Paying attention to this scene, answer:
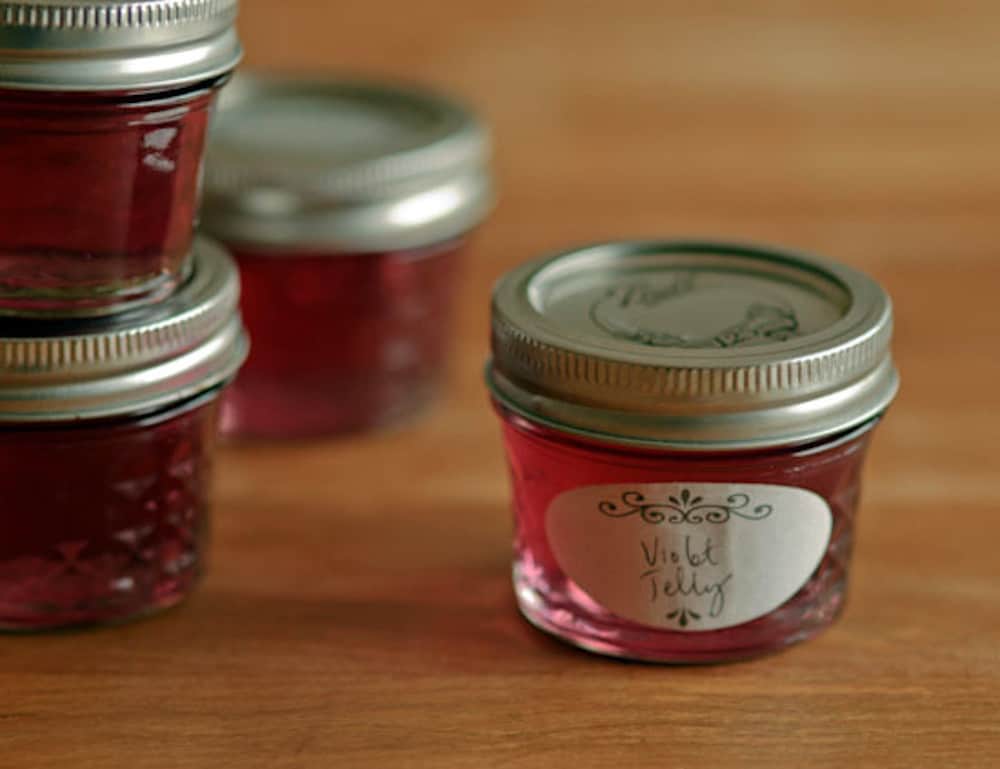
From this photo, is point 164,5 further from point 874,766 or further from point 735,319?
point 874,766

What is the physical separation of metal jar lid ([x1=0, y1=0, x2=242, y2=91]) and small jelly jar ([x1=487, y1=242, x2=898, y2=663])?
20cm

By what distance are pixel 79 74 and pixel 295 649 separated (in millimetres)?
307

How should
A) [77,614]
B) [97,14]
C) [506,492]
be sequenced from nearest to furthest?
[97,14] < [77,614] < [506,492]

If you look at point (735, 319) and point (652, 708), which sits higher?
point (735, 319)

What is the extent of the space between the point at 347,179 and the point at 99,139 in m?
0.33

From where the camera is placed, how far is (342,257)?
47.0 inches

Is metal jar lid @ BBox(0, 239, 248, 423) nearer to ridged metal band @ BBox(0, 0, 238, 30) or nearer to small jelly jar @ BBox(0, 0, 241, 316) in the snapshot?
small jelly jar @ BBox(0, 0, 241, 316)

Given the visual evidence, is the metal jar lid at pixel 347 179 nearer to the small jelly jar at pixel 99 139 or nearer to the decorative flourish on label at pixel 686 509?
the small jelly jar at pixel 99 139

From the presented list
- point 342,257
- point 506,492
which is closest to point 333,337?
point 342,257

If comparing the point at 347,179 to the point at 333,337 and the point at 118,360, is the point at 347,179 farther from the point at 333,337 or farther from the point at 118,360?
the point at 118,360

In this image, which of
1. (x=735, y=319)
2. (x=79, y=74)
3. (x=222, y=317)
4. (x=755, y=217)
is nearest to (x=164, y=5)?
(x=79, y=74)

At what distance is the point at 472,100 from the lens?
1.79m

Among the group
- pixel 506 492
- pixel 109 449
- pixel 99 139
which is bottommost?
pixel 506 492

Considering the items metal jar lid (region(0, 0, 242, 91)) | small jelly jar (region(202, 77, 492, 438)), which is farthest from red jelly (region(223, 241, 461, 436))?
metal jar lid (region(0, 0, 242, 91))
